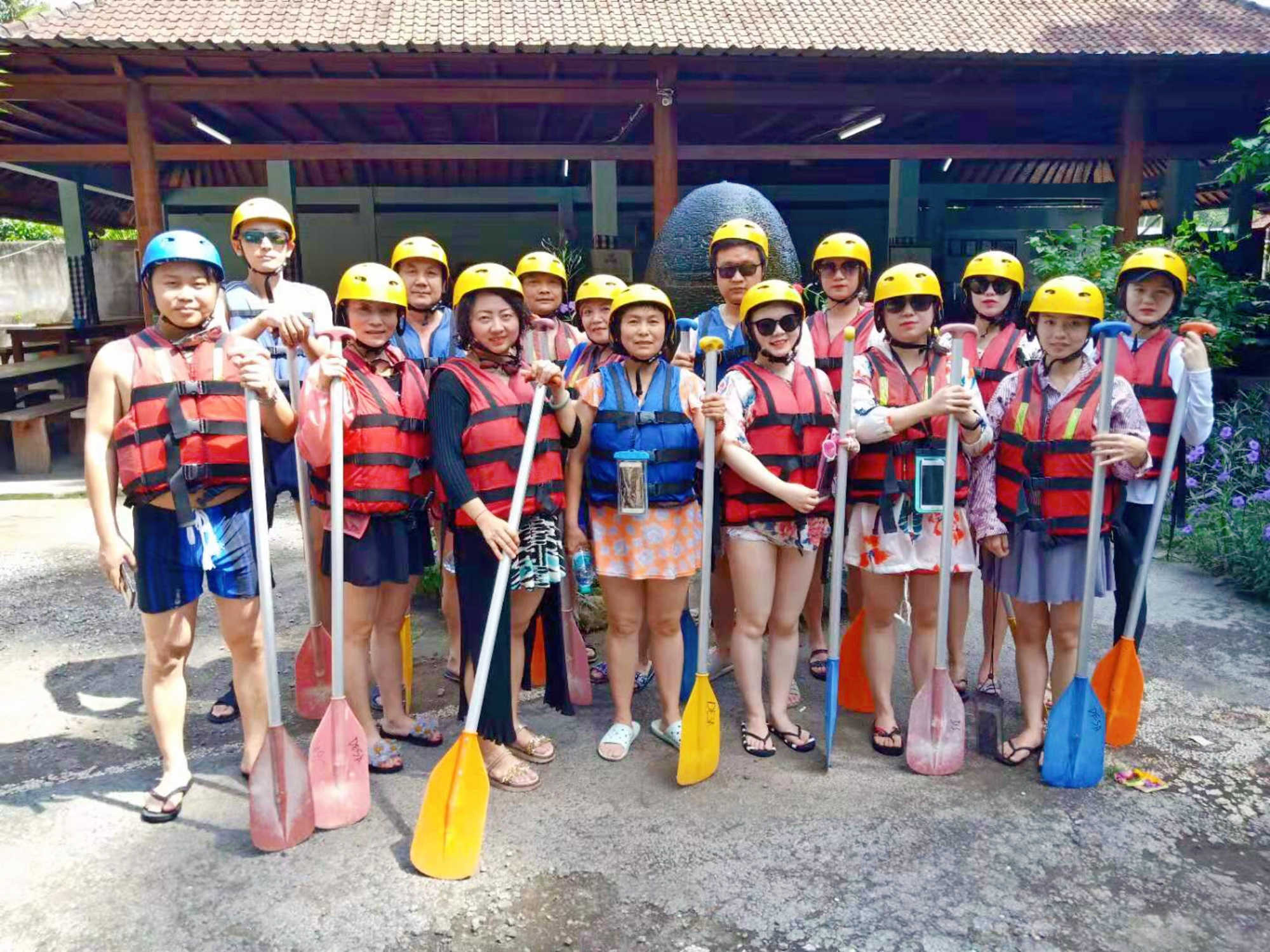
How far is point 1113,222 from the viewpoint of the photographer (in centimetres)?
1291

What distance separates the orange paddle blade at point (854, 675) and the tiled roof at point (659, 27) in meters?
7.71

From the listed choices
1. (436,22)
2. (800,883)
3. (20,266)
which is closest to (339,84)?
(436,22)

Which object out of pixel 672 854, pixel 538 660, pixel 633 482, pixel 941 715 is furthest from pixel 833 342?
pixel 672 854

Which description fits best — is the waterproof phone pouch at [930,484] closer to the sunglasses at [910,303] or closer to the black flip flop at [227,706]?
the sunglasses at [910,303]

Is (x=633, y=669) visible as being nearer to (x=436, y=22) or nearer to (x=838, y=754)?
(x=838, y=754)

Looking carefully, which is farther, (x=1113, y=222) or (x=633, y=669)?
(x=1113, y=222)

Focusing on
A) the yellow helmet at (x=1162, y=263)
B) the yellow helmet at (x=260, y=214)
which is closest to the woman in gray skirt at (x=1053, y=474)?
the yellow helmet at (x=1162, y=263)

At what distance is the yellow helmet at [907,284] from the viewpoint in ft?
11.4

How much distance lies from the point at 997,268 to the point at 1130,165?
926 centimetres

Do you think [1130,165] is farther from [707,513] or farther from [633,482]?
[633,482]

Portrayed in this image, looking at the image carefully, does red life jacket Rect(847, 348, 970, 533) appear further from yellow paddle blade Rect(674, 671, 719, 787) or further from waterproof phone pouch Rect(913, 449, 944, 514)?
yellow paddle blade Rect(674, 671, 719, 787)

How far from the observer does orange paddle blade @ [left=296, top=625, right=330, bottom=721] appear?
4004 mm

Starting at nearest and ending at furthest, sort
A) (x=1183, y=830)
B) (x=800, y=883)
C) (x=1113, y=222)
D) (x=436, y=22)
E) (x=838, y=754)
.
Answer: (x=800, y=883)
(x=1183, y=830)
(x=838, y=754)
(x=436, y=22)
(x=1113, y=222)

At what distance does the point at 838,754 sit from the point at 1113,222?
39.1 feet
